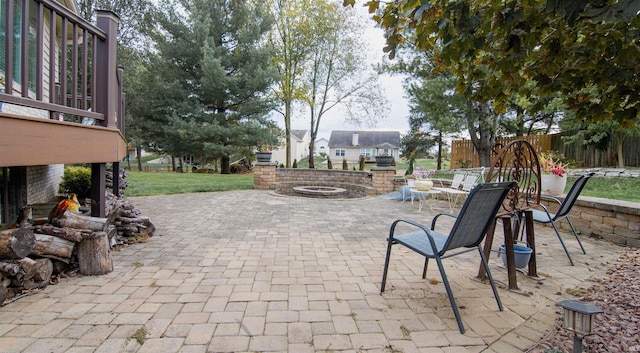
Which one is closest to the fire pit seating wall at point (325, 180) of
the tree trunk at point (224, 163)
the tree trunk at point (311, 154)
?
the tree trunk at point (224, 163)

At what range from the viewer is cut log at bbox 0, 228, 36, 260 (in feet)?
7.72

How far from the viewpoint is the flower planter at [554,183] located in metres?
4.85

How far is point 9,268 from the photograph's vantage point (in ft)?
7.72

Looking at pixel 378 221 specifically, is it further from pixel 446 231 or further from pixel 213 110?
pixel 213 110

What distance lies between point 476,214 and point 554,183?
11.7ft

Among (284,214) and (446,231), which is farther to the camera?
(284,214)

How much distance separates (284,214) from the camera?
6.18 metres

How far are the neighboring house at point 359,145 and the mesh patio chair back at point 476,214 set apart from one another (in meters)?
42.1

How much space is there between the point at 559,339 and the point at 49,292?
3.70 m

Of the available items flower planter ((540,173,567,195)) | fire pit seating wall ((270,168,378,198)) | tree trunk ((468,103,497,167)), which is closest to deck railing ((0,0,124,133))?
flower planter ((540,173,567,195))

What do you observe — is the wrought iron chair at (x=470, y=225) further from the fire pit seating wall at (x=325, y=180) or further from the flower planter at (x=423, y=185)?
the fire pit seating wall at (x=325, y=180)

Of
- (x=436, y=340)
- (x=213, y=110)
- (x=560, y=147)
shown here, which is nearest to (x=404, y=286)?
(x=436, y=340)

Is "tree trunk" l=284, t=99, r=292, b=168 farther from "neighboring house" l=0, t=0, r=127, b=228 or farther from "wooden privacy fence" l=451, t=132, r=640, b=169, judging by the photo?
"neighboring house" l=0, t=0, r=127, b=228

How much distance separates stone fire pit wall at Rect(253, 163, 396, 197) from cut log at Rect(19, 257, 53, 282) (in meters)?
7.38
